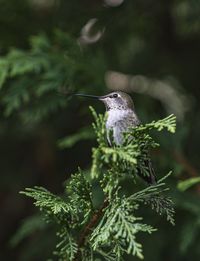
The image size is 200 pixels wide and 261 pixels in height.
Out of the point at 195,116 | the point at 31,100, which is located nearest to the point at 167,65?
the point at 195,116

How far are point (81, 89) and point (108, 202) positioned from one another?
1717 mm

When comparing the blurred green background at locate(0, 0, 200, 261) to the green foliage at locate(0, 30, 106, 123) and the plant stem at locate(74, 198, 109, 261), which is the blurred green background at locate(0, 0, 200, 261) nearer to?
the green foliage at locate(0, 30, 106, 123)

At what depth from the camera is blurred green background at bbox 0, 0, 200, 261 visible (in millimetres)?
3396

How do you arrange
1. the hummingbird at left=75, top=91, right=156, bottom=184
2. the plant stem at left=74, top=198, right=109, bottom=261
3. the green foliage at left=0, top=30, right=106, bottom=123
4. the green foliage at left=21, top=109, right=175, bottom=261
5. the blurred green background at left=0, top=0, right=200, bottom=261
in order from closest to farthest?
the green foliage at left=21, top=109, right=175, bottom=261 < the plant stem at left=74, top=198, right=109, bottom=261 < the hummingbird at left=75, top=91, right=156, bottom=184 < the green foliage at left=0, top=30, right=106, bottom=123 < the blurred green background at left=0, top=0, right=200, bottom=261

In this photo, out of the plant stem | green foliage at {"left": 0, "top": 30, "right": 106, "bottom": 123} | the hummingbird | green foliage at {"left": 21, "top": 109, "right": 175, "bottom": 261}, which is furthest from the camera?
green foliage at {"left": 0, "top": 30, "right": 106, "bottom": 123}

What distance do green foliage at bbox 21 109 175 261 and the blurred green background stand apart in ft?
4.16

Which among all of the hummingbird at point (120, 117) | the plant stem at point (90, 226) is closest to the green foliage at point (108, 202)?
the plant stem at point (90, 226)

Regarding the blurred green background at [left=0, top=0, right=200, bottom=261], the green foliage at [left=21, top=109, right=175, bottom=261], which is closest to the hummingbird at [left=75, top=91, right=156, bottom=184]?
the green foliage at [left=21, top=109, right=175, bottom=261]

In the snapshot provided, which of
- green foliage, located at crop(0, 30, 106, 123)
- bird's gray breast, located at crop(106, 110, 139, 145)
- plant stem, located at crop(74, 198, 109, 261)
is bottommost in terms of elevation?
plant stem, located at crop(74, 198, 109, 261)

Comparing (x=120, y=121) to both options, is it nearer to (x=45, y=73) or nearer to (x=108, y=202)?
(x=108, y=202)

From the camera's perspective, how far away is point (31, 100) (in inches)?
154

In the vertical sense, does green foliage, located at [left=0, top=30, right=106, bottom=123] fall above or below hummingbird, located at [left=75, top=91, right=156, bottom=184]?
above

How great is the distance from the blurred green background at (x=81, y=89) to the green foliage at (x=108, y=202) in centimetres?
127

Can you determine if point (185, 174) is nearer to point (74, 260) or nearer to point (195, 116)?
point (195, 116)
